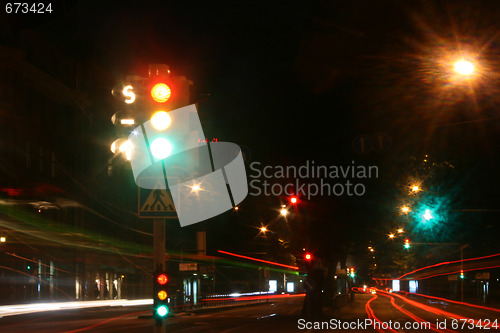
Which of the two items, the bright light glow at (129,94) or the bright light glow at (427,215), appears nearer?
the bright light glow at (129,94)

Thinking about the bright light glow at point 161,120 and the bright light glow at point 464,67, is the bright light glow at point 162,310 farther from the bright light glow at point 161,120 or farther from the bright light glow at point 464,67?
the bright light glow at point 464,67

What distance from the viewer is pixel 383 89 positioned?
16594 mm

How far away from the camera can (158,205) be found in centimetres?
814

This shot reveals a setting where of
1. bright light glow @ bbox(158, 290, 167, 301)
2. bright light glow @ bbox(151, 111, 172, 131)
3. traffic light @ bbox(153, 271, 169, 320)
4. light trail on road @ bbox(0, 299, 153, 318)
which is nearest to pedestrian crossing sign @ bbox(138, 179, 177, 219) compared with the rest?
traffic light @ bbox(153, 271, 169, 320)

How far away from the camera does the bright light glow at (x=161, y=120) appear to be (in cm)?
707

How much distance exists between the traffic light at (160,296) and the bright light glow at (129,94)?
2300 millimetres

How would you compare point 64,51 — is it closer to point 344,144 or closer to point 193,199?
point 193,199

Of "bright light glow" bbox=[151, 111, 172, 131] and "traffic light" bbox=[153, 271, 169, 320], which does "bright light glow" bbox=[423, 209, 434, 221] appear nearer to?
"traffic light" bbox=[153, 271, 169, 320]

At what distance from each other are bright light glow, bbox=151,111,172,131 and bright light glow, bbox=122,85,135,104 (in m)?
0.48

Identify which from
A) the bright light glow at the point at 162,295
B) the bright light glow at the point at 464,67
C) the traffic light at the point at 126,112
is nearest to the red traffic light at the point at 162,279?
the bright light glow at the point at 162,295

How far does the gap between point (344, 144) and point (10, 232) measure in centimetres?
2567

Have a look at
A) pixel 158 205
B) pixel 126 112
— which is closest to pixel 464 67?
pixel 158 205

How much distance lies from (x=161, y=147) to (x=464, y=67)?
6912 mm

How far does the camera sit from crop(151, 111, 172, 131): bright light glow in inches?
278
